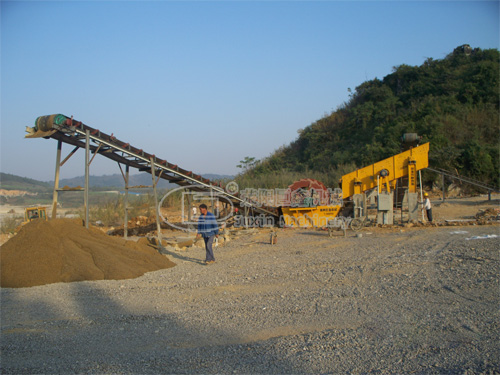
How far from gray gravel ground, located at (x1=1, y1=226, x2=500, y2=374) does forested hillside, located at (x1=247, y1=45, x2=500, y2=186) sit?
47.5 ft

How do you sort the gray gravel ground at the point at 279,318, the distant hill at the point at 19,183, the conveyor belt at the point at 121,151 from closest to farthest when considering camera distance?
the gray gravel ground at the point at 279,318 < the conveyor belt at the point at 121,151 < the distant hill at the point at 19,183

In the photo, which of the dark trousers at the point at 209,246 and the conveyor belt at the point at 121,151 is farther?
the conveyor belt at the point at 121,151

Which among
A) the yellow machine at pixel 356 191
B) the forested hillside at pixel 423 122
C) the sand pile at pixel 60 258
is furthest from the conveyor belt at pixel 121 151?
the forested hillside at pixel 423 122

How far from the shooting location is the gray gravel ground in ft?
15.0

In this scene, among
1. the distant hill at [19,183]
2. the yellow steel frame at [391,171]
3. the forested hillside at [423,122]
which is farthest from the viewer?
the distant hill at [19,183]

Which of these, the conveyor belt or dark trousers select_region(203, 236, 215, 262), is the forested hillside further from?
dark trousers select_region(203, 236, 215, 262)

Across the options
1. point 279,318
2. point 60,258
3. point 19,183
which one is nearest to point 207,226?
point 60,258

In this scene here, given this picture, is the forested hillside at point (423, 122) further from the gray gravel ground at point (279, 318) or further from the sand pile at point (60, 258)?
the sand pile at point (60, 258)

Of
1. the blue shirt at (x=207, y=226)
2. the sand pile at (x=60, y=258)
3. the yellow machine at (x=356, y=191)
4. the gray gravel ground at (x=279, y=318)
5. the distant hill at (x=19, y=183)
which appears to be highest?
the distant hill at (x=19, y=183)

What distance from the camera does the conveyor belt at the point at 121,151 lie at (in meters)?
12.1

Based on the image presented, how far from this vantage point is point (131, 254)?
10328 millimetres

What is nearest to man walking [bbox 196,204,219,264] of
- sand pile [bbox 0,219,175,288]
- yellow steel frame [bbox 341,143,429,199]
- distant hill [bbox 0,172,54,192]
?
sand pile [bbox 0,219,175,288]

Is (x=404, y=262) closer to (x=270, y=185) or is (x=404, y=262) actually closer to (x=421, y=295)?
(x=421, y=295)

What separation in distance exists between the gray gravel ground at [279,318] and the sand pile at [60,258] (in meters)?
0.36
